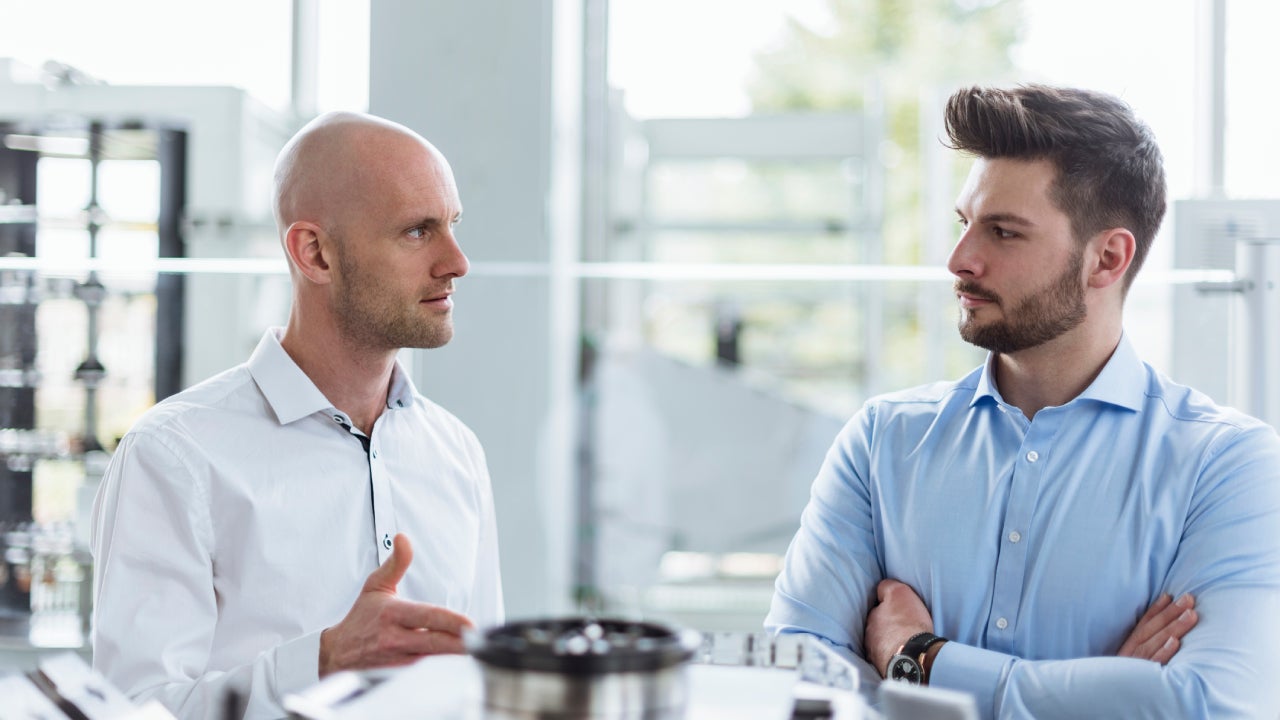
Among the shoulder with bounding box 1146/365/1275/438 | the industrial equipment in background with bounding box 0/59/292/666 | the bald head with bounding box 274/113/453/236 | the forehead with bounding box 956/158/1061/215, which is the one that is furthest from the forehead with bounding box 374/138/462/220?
the industrial equipment in background with bounding box 0/59/292/666

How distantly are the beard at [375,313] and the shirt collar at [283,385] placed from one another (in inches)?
A: 3.9

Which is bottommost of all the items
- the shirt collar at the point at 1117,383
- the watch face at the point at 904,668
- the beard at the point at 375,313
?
the watch face at the point at 904,668

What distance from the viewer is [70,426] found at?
11.0 feet

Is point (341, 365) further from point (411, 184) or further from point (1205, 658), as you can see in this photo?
point (1205, 658)

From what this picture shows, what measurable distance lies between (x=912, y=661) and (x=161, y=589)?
91cm

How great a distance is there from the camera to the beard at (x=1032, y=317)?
164 cm

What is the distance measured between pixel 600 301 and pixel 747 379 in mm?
510

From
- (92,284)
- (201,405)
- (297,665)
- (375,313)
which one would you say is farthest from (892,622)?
(92,284)

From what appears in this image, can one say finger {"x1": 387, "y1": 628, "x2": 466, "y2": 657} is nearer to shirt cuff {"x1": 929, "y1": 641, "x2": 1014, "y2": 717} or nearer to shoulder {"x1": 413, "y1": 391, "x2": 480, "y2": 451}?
shirt cuff {"x1": 929, "y1": 641, "x2": 1014, "y2": 717}

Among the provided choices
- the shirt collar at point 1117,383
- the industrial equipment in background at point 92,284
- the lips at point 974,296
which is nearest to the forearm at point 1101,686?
the shirt collar at point 1117,383

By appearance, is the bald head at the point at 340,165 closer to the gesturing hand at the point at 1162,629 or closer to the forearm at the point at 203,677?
the forearm at the point at 203,677

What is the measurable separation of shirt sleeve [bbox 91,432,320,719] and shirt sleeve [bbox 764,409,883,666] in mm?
652

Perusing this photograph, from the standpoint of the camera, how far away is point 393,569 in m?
1.14

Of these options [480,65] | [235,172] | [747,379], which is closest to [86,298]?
[235,172]
